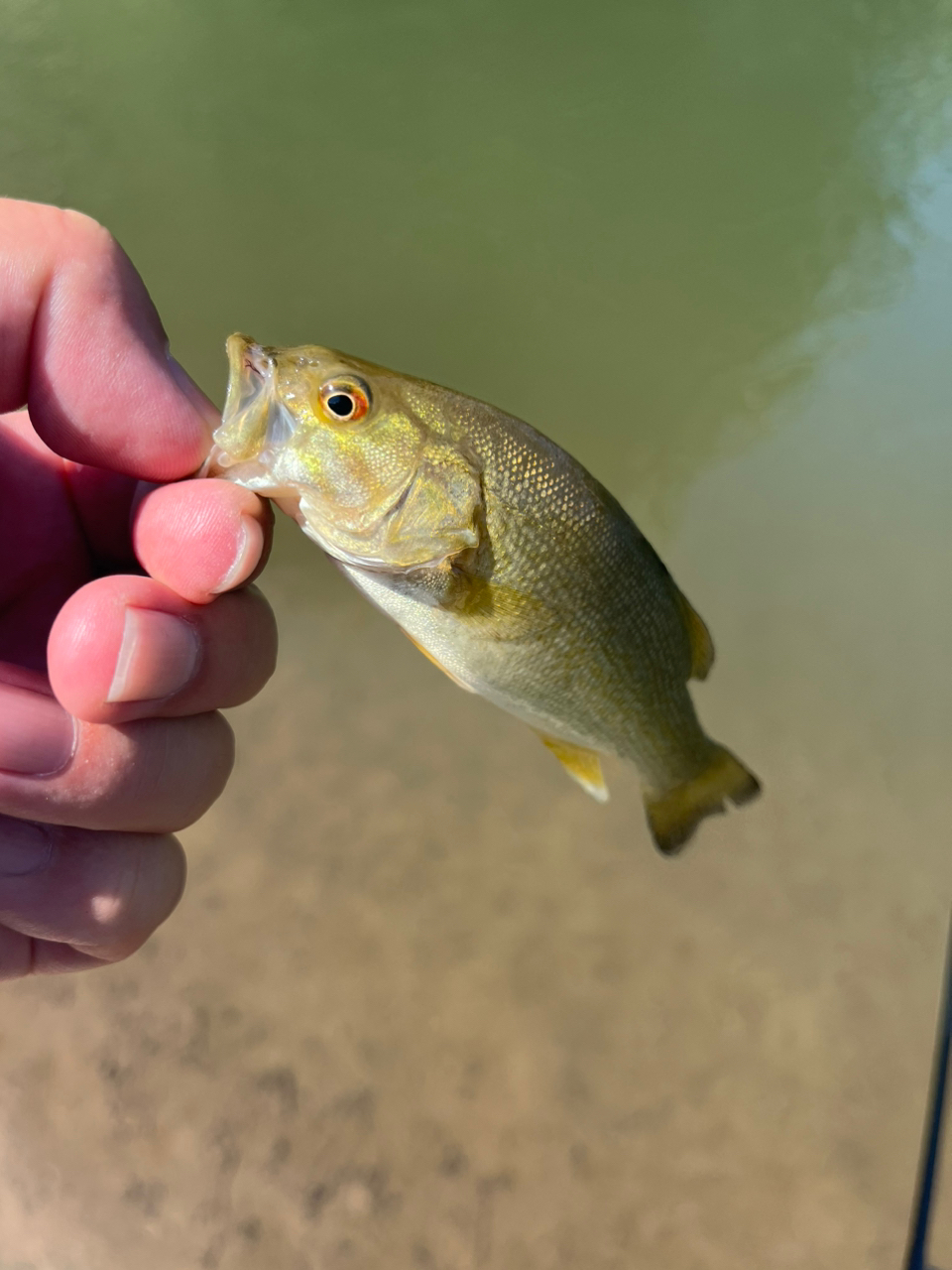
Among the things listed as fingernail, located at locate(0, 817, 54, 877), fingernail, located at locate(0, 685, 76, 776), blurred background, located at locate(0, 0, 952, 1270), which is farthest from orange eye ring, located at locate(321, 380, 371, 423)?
blurred background, located at locate(0, 0, 952, 1270)

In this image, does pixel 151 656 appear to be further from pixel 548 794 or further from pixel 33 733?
pixel 548 794

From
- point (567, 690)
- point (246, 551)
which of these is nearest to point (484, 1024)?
point (567, 690)

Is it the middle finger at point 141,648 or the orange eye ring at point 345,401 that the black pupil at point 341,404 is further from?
the middle finger at point 141,648

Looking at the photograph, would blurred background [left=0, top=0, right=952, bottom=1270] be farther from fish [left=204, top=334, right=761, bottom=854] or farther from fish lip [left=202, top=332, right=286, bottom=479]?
fish lip [left=202, top=332, right=286, bottom=479]

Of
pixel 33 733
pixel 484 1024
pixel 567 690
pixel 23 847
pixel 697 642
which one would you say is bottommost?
pixel 484 1024

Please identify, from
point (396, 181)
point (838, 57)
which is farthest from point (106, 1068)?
point (838, 57)

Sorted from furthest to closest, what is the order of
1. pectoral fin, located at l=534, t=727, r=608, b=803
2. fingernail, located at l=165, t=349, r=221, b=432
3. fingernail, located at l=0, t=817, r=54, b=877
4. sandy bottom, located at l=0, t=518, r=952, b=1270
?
sandy bottom, located at l=0, t=518, r=952, b=1270 < pectoral fin, located at l=534, t=727, r=608, b=803 < fingernail, located at l=0, t=817, r=54, b=877 < fingernail, located at l=165, t=349, r=221, b=432

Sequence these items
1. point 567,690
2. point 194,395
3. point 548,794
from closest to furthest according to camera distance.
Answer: point 194,395
point 567,690
point 548,794
